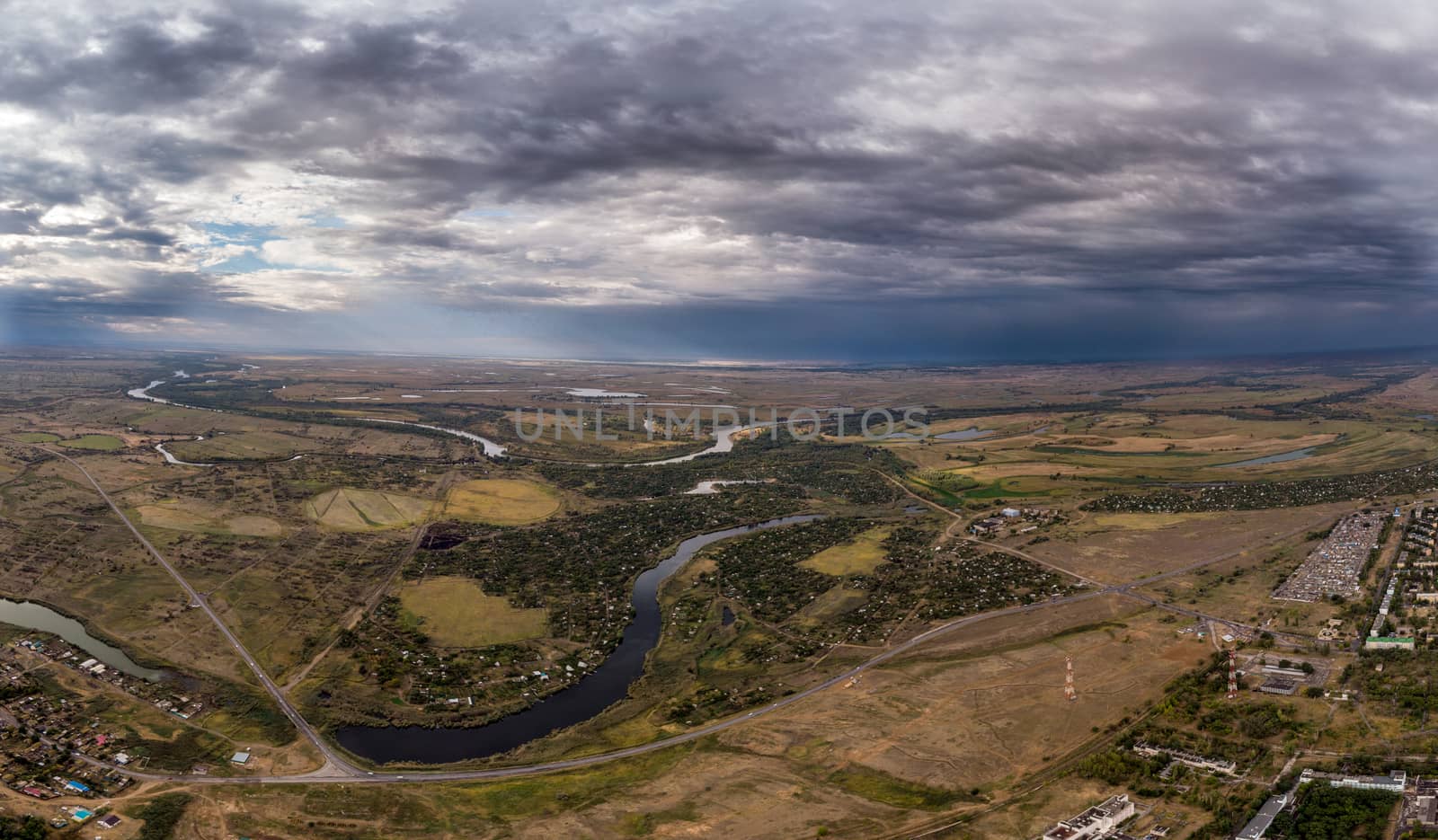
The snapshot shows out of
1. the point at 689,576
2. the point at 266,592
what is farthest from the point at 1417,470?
the point at 266,592

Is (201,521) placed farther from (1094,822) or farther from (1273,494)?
(1273,494)

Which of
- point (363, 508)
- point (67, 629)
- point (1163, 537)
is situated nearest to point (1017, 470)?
point (1163, 537)

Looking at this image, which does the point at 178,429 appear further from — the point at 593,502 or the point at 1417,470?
the point at 1417,470

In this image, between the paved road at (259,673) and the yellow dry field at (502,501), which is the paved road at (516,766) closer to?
the paved road at (259,673)

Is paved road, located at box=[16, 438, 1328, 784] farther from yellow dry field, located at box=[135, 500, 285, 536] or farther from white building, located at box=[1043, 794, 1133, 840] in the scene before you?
white building, located at box=[1043, 794, 1133, 840]

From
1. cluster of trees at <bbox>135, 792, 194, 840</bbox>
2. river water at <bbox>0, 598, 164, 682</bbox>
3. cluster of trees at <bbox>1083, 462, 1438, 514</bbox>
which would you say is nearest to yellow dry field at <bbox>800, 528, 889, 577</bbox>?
cluster of trees at <bbox>1083, 462, 1438, 514</bbox>

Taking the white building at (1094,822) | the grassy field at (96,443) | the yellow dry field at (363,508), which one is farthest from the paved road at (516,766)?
the grassy field at (96,443)
